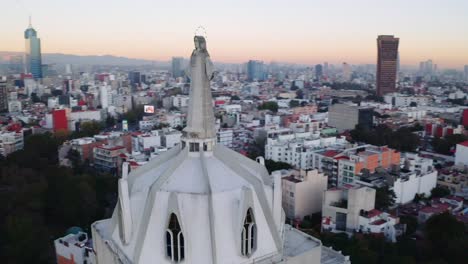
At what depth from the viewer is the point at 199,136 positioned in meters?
7.20

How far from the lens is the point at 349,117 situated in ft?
140

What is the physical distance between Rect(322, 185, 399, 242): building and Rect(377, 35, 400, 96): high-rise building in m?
65.7

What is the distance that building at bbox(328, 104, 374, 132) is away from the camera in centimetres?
4156

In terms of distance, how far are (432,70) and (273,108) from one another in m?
145

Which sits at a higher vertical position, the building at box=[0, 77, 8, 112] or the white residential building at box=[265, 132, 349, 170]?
the building at box=[0, 77, 8, 112]

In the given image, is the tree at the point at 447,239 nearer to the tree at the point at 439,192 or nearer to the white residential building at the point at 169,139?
the tree at the point at 439,192

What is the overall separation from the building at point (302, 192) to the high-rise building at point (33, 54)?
89.5 meters

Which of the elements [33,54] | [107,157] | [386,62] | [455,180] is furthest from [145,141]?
[33,54]

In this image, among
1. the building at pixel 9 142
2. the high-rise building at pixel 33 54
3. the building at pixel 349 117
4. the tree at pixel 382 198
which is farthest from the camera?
the high-rise building at pixel 33 54

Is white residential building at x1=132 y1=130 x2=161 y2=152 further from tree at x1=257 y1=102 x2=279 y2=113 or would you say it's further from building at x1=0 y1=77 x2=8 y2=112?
building at x1=0 y1=77 x2=8 y2=112

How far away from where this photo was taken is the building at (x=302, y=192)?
19.7 metres

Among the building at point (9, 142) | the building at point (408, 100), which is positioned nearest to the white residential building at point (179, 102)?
the building at point (9, 142)

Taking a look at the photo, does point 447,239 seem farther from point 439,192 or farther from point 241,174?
point 241,174

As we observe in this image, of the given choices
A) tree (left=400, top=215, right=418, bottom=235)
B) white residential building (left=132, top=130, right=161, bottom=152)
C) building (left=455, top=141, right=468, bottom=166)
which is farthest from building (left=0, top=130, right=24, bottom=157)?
building (left=455, top=141, right=468, bottom=166)
